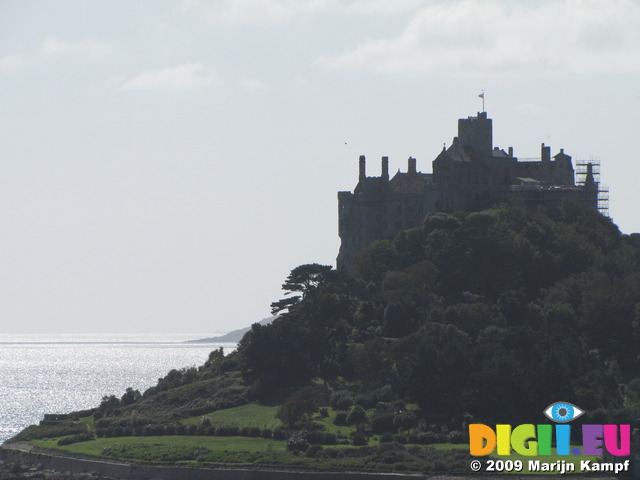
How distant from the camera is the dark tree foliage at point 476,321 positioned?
11806 centimetres

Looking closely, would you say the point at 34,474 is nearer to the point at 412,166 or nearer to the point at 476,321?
the point at 476,321

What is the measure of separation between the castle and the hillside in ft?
17.4

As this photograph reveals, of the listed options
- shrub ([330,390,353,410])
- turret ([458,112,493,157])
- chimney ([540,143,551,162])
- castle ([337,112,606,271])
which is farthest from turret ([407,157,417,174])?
shrub ([330,390,353,410])

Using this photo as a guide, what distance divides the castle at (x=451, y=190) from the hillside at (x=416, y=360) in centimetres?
530

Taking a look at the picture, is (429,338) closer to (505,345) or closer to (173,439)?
(505,345)

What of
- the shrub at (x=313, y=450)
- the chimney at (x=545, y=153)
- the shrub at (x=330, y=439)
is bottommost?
the shrub at (x=313, y=450)

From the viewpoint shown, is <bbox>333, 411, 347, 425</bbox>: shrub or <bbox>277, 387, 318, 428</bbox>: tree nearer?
<bbox>277, 387, 318, 428</bbox>: tree

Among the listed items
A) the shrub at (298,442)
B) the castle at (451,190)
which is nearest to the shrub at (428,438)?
the shrub at (298,442)

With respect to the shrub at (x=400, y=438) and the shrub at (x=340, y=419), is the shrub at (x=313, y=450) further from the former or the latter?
the shrub at (x=340, y=419)

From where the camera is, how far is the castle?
16575cm

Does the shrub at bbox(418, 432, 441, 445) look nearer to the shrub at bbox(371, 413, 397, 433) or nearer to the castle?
the shrub at bbox(371, 413, 397, 433)

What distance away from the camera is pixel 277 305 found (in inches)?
5940

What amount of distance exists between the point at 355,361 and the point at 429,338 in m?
7.95

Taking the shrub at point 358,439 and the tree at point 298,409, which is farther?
the tree at point 298,409
